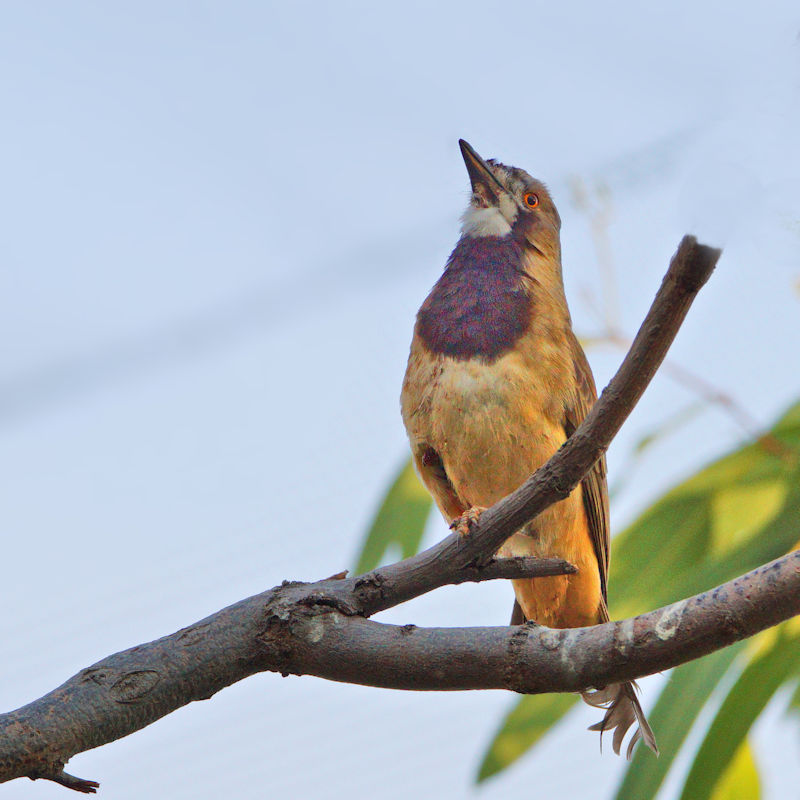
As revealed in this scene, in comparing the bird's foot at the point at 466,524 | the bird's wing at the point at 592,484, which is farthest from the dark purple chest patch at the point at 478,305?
A: the bird's foot at the point at 466,524

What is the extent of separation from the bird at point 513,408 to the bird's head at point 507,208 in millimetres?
22

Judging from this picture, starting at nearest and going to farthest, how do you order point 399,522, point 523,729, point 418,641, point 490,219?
point 418,641 → point 523,729 → point 490,219 → point 399,522

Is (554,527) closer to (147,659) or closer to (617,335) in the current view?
(617,335)

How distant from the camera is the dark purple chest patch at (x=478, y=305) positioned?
2.41 meters

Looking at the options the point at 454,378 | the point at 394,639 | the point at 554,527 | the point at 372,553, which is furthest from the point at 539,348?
the point at 394,639

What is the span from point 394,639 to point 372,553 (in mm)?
1482

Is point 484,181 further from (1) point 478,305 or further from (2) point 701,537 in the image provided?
(2) point 701,537

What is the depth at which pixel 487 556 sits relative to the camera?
1.64 metres

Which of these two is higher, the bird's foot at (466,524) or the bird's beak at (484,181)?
the bird's beak at (484,181)

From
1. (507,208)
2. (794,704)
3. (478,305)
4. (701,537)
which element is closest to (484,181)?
(507,208)

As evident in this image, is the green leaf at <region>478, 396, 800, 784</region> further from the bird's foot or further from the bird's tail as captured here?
the bird's foot

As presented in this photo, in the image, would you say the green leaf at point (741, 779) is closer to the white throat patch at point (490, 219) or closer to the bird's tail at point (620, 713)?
the bird's tail at point (620, 713)

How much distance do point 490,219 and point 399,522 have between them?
0.88m

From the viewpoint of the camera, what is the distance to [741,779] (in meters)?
2.42
